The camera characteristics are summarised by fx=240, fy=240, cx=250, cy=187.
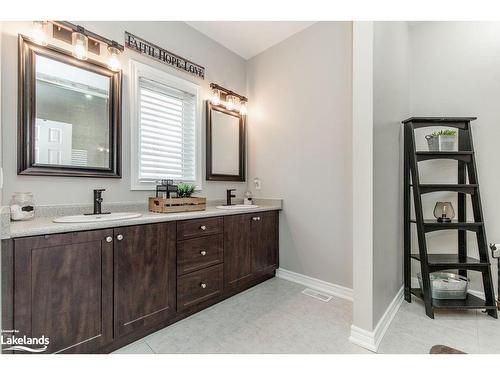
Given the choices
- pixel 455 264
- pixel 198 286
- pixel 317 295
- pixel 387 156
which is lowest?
pixel 317 295

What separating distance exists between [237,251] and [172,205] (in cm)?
78

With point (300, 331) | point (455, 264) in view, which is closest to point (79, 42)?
point (300, 331)

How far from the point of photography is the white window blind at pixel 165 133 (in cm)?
224

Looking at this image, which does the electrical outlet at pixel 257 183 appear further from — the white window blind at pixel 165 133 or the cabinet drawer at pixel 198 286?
the cabinet drawer at pixel 198 286

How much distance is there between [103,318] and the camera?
56.7 inches

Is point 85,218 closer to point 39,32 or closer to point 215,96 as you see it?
point 39,32

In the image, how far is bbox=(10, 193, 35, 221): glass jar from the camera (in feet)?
4.81

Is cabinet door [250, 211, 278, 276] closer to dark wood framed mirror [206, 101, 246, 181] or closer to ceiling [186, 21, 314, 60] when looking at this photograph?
dark wood framed mirror [206, 101, 246, 181]

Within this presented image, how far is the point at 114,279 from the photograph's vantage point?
148 centimetres

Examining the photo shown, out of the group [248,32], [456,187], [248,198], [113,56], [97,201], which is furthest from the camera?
[248,198]

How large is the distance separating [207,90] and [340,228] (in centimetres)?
210

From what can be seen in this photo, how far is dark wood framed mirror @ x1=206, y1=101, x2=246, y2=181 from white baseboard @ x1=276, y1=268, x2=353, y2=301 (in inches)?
50.7

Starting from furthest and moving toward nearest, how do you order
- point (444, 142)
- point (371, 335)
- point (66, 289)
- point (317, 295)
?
point (317, 295), point (444, 142), point (371, 335), point (66, 289)
